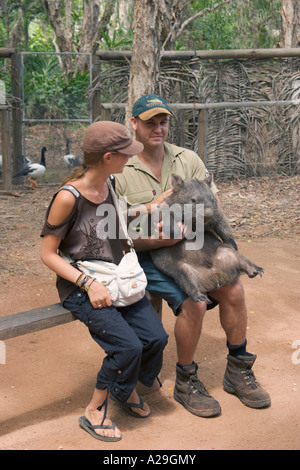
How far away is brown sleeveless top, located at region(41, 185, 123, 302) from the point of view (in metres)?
2.98

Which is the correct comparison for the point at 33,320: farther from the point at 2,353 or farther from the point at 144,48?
the point at 144,48

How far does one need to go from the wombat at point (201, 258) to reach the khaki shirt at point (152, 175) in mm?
165

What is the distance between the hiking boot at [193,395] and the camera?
126 inches

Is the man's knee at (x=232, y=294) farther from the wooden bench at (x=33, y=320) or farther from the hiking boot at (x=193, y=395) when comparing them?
the wooden bench at (x=33, y=320)

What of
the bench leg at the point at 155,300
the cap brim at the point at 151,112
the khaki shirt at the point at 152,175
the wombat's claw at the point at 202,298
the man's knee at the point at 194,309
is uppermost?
the cap brim at the point at 151,112

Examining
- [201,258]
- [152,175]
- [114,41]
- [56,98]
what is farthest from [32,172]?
[201,258]

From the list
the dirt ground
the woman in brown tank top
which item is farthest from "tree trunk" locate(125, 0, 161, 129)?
the woman in brown tank top

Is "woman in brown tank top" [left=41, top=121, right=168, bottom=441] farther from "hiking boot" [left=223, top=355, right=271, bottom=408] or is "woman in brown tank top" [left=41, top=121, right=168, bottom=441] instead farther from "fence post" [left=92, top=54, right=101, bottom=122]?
"fence post" [left=92, top=54, right=101, bottom=122]

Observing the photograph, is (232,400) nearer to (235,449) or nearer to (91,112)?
(235,449)

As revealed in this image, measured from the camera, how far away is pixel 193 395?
129 inches

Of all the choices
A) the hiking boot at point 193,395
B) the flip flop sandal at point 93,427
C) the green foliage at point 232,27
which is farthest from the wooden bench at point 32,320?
the green foliage at point 232,27

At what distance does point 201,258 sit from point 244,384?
81cm

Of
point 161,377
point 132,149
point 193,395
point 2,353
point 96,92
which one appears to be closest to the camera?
point 132,149

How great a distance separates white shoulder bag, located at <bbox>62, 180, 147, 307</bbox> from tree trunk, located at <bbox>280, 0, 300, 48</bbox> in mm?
10803
